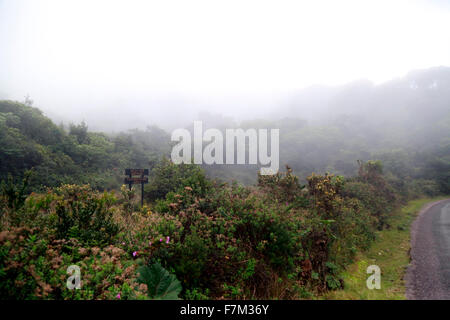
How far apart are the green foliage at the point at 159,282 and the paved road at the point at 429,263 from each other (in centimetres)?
432

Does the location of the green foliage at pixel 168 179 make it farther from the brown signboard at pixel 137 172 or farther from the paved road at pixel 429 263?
the paved road at pixel 429 263

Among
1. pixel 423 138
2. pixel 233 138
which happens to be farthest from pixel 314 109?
pixel 233 138

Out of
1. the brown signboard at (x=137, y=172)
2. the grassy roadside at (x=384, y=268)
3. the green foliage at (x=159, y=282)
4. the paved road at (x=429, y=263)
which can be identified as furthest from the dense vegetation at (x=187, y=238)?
the paved road at (x=429, y=263)

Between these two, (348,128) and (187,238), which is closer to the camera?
(187,238)

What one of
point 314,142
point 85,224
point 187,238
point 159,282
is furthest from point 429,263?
point 314,142

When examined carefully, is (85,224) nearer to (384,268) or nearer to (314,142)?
(384,268)

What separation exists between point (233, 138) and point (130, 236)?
36742 mm

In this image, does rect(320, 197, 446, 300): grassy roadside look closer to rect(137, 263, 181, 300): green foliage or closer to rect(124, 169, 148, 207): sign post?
rect(137, 263, 181, 300): green foliage

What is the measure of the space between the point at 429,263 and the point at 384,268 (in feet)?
3.87

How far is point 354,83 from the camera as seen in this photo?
105 m

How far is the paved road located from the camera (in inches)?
156

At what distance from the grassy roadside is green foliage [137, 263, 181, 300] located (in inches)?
113

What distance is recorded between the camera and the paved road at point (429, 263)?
395 cm

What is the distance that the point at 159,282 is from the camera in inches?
107
